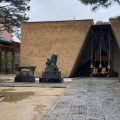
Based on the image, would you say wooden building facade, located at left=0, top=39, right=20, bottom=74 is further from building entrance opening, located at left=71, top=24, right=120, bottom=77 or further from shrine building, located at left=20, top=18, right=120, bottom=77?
building entrance opening, located at left=71, top=24, right=120, bottom=77

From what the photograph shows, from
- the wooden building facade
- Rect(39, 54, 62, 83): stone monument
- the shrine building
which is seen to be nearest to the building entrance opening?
the shrine building

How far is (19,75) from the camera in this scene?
14.8m

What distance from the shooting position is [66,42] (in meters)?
17.6

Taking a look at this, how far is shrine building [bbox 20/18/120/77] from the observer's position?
56.8 ft

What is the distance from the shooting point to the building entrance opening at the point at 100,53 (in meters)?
19.5

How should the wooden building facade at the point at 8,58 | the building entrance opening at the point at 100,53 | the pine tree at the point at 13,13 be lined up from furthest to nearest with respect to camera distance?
the wooden building facade at the point at 8,58 → the building entrance opening at the point at 100,53 → the pine tree at the point at 13,13

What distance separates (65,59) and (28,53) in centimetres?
269

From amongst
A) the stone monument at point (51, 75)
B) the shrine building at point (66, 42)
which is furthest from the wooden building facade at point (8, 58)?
the stone monument at point (51, 75)

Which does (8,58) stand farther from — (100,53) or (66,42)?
(100,53)

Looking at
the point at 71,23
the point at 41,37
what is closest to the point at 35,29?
the point at 41,37

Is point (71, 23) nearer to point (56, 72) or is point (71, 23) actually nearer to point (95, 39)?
point (95, 39)

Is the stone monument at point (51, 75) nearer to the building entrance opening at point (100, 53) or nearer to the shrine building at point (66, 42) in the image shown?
the shrine building at point (66, 42)

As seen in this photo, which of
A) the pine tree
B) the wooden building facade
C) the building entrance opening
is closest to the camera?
the pine tree

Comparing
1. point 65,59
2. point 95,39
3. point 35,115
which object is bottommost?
point 35,115
